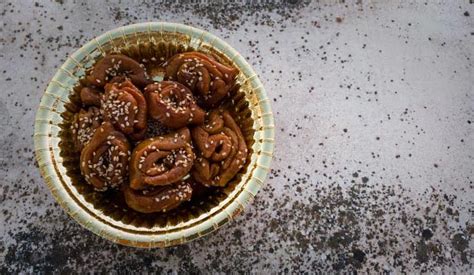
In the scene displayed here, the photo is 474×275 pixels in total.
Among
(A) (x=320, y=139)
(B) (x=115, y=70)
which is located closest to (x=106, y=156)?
(B) (x=115, y=70)

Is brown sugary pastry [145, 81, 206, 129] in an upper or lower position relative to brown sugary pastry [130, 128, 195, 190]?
upper

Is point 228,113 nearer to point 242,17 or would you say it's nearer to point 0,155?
point 242,17

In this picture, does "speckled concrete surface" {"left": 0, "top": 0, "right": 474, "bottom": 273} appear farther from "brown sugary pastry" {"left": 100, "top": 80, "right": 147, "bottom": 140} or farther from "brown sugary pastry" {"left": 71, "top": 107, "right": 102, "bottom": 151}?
"brown sugary pastry" {"left": 100, "top": 80, "right": 147, "bottom": 140}

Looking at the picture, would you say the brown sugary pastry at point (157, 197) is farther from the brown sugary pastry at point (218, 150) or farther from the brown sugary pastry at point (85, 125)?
the brown sugary pastry at point (85, 125)

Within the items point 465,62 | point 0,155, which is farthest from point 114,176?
point 465,62

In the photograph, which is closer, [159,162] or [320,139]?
[159,162]

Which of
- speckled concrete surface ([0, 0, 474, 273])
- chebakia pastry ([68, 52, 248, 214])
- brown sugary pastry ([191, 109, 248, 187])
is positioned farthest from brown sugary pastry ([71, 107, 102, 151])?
speckled concrete surface ([0, 0, 474, 273])

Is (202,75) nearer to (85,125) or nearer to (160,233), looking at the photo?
(85,125)
